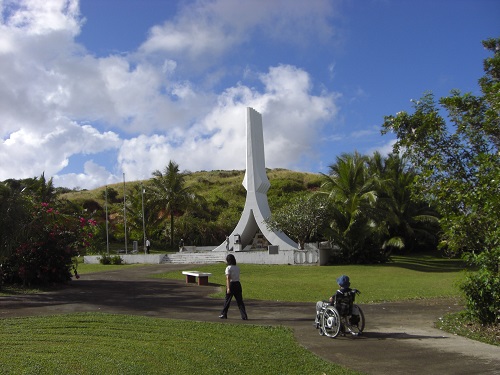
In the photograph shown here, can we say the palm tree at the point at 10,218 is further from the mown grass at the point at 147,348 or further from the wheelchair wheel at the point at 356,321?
the wheelchair wheel at the point at 356,321

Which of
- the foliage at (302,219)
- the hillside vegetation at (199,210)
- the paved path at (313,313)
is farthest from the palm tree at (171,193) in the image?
the paved path at (313,313)

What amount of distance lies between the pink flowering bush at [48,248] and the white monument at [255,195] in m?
15.2

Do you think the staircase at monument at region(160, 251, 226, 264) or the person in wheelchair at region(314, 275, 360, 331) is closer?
the person in wheelchair at region(314, 275, 360, 331)

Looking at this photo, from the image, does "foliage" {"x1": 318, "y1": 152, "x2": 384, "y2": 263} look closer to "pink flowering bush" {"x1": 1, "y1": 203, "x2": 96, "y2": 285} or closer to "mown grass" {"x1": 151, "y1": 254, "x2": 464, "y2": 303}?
"mown grass" {"x1": 151, "y1": 254, "x2": 464, "y2": 303}

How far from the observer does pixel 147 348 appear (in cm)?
738

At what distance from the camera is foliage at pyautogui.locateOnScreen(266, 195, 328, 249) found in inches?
1195

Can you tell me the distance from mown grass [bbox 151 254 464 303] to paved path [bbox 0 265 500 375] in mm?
1315

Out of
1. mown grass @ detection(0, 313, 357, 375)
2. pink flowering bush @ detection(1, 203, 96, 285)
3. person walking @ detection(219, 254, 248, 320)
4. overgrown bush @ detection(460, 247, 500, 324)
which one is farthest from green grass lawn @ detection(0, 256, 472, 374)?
pink flowering bush @ detection(1, 203, 96, 285)

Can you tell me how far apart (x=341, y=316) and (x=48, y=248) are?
472 inches

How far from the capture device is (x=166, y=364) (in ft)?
21.5

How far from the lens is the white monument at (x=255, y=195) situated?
31.7m

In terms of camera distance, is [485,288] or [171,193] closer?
[485,288]

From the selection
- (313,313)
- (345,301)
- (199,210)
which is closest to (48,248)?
(313,313)

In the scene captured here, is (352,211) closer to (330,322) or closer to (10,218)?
(10,218)
